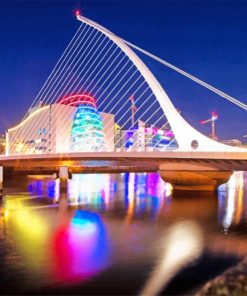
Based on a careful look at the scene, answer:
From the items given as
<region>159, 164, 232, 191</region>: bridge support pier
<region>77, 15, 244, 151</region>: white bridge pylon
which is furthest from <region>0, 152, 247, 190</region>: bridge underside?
<region>77, 15, 244, 151</region>: white bridge pylon

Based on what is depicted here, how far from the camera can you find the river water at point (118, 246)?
10.8m

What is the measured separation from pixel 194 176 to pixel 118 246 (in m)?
18.2

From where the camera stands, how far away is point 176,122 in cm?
Answer: 2862

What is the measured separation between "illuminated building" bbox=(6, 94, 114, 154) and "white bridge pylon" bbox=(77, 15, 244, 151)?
3570 centimetres

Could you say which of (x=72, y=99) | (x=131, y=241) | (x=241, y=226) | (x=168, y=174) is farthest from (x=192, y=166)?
(x=72, y=99)

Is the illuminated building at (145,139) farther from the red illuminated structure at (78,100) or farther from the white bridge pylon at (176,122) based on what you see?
the red illuminated structure at (78,100)

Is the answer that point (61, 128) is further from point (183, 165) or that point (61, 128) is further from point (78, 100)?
point (183, 165)

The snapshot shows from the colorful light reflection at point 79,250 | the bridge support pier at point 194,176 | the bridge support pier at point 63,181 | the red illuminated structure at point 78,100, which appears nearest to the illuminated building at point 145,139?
the bridge support pier at point 194,176

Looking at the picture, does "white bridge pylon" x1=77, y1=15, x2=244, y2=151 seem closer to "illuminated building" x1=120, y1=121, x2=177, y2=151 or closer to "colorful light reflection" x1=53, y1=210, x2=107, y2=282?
"illuminated building" x1=120, y1=121, x2=177, y2=151

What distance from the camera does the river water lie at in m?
10.8

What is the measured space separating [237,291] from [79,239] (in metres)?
12.3

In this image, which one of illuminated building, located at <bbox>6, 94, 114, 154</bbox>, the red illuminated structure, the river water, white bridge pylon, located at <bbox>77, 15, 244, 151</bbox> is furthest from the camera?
the red illuminated structure

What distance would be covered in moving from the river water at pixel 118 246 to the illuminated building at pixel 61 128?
41.0 metres

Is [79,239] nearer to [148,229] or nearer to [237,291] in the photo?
[148,229]
